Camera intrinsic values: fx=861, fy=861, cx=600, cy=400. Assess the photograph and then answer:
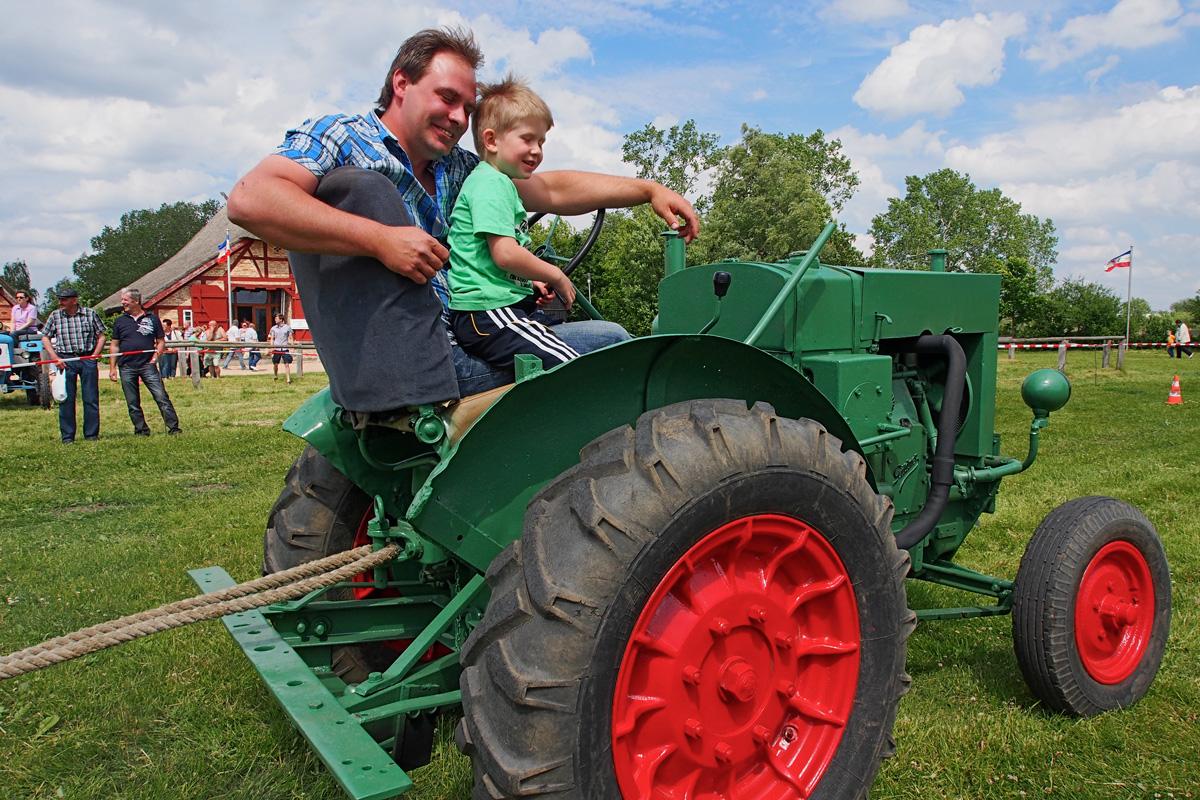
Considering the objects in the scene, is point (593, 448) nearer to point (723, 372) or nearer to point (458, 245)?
point (723, 372)

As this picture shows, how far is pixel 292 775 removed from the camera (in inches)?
109

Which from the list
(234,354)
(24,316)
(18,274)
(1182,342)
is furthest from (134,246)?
(1182,342)

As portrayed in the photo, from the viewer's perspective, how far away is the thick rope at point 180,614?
1971 millimetres

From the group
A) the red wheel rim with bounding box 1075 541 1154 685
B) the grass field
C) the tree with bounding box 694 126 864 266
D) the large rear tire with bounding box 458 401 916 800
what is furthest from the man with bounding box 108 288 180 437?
the tree with bounding box 694 126 864 266

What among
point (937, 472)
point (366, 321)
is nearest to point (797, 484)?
point (366, 321)

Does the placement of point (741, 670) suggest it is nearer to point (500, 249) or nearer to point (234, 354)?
point (500, 249)

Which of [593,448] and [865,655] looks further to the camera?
[865,655]

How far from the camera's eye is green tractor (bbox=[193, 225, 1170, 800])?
1.78m

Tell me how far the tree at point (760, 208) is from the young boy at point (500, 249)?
3171 cm

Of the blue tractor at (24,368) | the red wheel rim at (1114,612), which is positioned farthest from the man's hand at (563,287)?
the blue tractor at (24,368)

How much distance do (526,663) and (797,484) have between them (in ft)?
2.55

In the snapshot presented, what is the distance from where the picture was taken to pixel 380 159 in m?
2.26

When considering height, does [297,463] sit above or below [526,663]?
above

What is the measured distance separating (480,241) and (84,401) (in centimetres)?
1015
